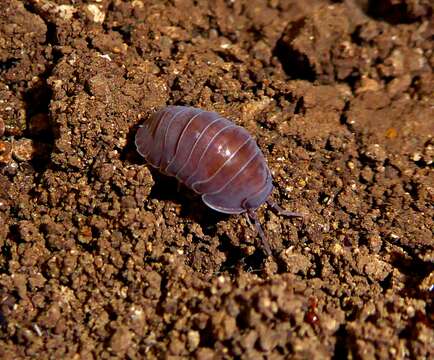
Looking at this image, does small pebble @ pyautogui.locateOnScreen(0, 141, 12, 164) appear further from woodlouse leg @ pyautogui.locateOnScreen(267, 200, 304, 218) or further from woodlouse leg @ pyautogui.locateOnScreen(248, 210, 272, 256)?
woodlouse leg @ pyautogui.locateOnScreen(267, 200, 304, 218)

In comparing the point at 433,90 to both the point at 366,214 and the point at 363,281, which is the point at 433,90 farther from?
the point at 363,281

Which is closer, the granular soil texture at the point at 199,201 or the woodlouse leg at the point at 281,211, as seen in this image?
the granular soil texture at the point at 199,201

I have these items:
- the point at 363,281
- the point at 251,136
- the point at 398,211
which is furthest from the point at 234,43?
the point at 363,281

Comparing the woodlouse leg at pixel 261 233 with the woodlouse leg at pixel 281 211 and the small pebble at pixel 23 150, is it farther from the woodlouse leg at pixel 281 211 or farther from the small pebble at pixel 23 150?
the small pebble at pixel 23 150

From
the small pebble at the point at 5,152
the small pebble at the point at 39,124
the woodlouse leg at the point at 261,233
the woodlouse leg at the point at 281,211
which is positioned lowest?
the small pebble at the point at 5,152

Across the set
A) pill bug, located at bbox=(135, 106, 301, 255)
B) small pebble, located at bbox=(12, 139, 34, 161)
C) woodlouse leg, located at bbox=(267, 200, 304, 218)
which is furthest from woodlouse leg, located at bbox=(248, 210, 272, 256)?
small pebble, located at bbox=(12, 139, 34, 161)

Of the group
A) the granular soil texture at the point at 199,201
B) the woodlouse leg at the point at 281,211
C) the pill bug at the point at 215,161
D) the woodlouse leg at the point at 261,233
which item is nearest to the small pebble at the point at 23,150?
the granular soil texture at the point at 199,201
